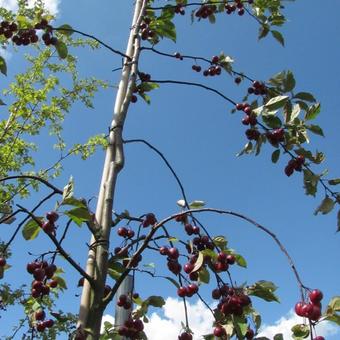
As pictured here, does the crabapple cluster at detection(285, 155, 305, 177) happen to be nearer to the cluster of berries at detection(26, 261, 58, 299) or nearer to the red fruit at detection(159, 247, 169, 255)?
the red fruit at detection(159, 247, 169, 255)

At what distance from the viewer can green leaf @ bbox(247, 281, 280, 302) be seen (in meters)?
1.56

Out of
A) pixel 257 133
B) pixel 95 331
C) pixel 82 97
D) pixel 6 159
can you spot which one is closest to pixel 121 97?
pixel 257 133

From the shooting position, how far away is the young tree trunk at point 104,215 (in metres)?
1.48

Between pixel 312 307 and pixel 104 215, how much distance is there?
31.5 inches

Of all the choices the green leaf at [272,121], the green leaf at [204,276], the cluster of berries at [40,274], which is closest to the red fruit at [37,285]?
the cluster of berries at [40,274]

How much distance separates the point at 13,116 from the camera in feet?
29.6

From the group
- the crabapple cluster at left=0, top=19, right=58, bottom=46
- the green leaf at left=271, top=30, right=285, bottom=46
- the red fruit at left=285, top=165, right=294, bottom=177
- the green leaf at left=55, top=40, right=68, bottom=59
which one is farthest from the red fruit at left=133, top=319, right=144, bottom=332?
the green leaf at left=271, top=30, right=285, bottom=46

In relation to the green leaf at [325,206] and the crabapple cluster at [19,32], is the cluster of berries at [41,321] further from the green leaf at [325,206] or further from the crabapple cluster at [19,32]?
the crabapple cluster at [19,32]

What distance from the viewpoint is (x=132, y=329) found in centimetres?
171

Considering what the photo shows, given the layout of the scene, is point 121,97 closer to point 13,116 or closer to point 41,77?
point 13,116

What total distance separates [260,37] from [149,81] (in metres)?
0.97

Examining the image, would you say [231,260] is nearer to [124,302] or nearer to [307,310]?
[307,310]

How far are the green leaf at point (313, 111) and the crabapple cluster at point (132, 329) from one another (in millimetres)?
1203

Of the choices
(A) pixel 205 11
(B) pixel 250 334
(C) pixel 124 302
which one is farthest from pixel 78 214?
(A) pixel 205 11
